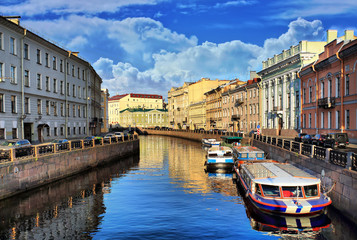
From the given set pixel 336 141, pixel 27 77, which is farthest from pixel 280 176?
pixel 27 77

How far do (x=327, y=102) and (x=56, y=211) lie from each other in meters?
33.2

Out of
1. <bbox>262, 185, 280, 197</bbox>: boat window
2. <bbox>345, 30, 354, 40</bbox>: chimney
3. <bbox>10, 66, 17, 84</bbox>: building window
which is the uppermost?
<bbox>345, 30, 354, 40</bbox>: chimney

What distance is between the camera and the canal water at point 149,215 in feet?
52.7

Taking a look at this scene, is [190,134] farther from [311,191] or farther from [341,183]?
[341,183]

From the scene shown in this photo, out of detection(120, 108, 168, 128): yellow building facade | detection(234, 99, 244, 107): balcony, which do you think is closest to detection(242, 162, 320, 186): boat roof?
detection(234, 99, 244, 107): balcony

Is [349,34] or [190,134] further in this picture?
[190,134]

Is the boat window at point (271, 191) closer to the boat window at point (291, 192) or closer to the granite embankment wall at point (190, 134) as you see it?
the boat window at point (291, 192)

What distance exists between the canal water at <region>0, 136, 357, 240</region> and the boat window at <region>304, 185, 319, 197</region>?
1142 millimetres

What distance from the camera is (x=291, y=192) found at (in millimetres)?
17922

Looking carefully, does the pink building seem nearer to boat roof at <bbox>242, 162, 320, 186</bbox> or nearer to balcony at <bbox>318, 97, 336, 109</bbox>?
balcony at <bbox>318, 97, 336, 109</bbox>

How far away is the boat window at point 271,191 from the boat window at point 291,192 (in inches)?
13.8

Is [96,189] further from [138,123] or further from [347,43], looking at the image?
[138,123]

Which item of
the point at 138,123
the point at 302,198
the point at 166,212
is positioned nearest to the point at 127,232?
the point at 166,212

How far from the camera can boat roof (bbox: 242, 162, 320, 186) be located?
1798 cm
